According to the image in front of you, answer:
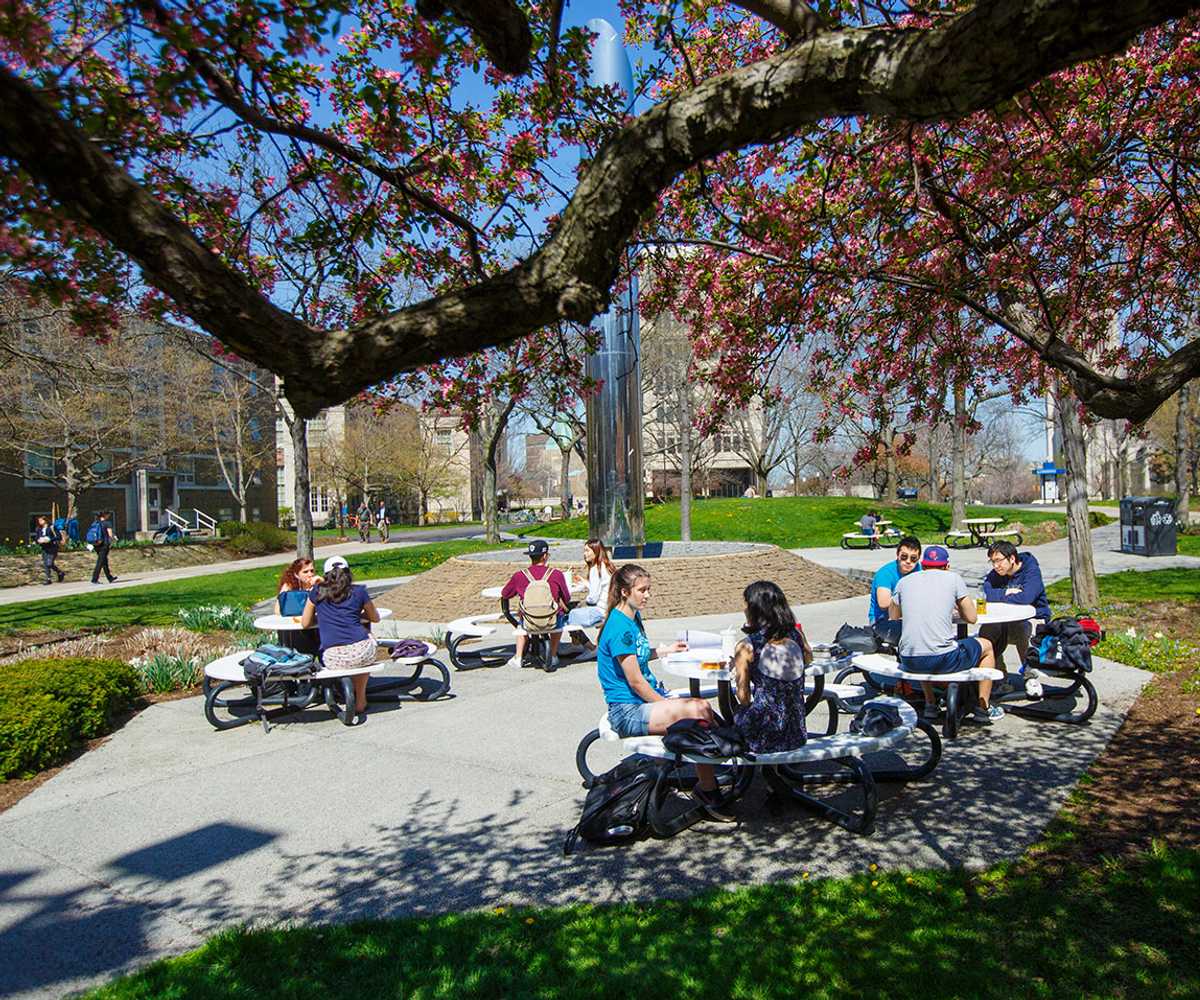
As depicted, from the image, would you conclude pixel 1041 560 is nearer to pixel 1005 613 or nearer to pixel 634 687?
pixel 1005 613

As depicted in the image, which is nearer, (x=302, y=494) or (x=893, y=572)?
(x=893, y=572)

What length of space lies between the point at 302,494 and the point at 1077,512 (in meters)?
15.5

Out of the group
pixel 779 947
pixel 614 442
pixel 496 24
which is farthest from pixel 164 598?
pixel 779 947

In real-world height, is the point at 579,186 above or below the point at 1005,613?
above

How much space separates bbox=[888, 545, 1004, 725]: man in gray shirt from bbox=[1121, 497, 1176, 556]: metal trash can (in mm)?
18540

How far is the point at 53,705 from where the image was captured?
22.2 feet

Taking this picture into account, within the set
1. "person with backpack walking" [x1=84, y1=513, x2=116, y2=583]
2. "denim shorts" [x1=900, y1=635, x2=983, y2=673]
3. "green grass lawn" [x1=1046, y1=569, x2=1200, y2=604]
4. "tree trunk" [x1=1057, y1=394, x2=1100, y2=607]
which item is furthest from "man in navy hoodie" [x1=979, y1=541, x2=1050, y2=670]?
"person with backpack walking" [x1=84, y1=513, x2=116, y2=583]

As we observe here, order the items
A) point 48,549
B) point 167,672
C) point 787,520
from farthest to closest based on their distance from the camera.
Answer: point 787,520
point 48,549
point 167,672

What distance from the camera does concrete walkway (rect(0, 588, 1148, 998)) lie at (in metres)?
4.07

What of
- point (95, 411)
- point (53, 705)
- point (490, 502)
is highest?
point (95, 411)

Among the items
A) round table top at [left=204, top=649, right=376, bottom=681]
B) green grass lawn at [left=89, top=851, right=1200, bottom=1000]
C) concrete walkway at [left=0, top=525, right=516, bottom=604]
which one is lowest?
concrete walkway at [left=0, top=525, right=516, bottom=604]

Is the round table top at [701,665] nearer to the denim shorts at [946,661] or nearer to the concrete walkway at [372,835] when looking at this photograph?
the denim shorts at [946,661]

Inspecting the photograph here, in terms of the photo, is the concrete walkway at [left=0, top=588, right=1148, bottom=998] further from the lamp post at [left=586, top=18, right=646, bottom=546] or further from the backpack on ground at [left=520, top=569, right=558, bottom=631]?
the lamp post at [left=586, top=18, right=646, bottom=546]

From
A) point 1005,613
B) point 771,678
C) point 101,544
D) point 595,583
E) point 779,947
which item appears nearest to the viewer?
point 779,947
